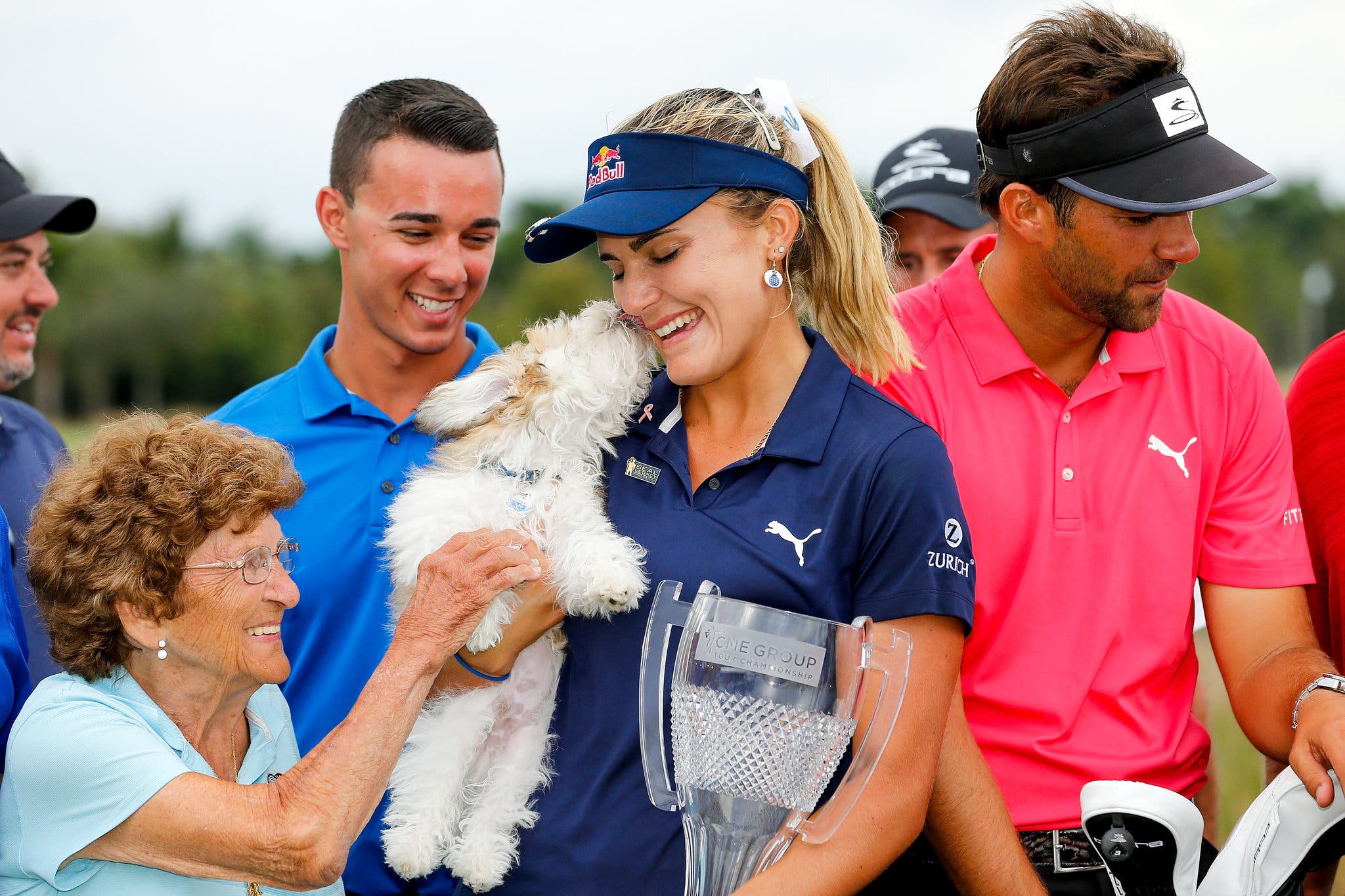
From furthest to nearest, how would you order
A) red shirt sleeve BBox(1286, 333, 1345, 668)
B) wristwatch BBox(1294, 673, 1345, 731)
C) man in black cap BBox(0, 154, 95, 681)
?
man in black cap BBox(0, 154, 95, 681) < red shirt sleeve BBox(1286, 333, 1345, 668) < wristwatch BBox(1294, 673, 1345, 731)

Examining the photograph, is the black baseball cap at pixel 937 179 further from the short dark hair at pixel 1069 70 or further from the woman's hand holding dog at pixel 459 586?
the woman's hand holding dog at pixel 459 586

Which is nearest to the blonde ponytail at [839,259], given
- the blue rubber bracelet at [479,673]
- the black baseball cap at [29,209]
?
the blue rubber bracelet at [479,673]

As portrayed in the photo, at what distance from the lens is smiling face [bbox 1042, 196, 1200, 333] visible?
2918mm

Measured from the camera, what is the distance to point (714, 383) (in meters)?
2.74

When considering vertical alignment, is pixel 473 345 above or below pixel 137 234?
above

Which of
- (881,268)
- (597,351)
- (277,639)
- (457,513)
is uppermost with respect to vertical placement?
(881,268)

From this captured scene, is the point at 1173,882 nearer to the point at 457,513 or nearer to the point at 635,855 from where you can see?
the point at 635,855

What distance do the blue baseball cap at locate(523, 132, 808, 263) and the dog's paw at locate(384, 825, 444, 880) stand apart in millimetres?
1467

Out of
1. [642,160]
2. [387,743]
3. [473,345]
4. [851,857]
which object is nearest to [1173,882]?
[851,857]

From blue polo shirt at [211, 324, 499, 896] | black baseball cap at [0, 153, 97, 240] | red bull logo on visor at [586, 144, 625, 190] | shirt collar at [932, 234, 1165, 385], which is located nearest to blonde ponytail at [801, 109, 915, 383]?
shirt collar at [932, 234, 1165, 385]

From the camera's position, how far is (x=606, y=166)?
2672 millimetres

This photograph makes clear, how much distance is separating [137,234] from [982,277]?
83.7 meters

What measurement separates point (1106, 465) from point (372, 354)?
2189 mm

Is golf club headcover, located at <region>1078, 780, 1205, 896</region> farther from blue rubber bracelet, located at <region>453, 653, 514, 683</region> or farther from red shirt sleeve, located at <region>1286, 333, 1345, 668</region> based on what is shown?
blue rubber bracelet, located at <region>453, 653, 514, 683</region>
